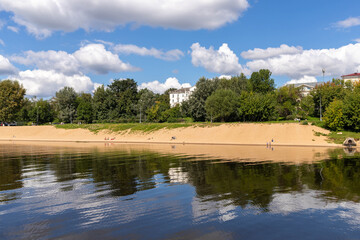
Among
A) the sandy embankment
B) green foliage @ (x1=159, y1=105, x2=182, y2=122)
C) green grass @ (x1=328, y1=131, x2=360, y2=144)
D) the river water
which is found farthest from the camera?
green foliage @ (x1=159, y1=105, x2=182, y2=122)

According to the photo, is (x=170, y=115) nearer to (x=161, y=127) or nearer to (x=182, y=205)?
(x=161, y=127)

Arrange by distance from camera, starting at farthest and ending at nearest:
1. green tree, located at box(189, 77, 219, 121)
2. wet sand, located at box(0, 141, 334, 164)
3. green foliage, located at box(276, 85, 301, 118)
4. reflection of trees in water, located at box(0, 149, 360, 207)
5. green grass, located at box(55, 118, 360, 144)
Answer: green foliage, located at box(276, 85, 301, 118)
green tree, located at box(189, 77, 219, 121)
green grass, located at box(55, 118, 360, 144)
wet sand, located at box(0, 141, 334, 164)
reflection of trees in water, located at box(0, 149, 360, 207)

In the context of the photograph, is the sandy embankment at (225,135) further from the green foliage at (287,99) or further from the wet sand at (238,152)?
the green foliage at (287,99)

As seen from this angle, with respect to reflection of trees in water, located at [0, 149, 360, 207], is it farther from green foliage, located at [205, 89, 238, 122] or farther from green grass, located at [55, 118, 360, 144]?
green foliage, located at [205, 89, 238, 122]

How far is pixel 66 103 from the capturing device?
110 m

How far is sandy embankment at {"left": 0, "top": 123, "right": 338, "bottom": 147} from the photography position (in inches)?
2063

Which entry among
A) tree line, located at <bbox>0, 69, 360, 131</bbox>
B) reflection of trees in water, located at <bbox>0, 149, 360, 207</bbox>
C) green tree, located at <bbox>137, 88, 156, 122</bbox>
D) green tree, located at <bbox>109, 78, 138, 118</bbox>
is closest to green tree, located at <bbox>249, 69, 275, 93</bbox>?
tree line, located at <bbox>0, 69, 360, 131</bbox>

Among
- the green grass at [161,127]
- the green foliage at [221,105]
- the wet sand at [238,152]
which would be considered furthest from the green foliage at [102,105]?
the wet sand at [238,152]

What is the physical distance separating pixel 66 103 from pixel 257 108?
74.0 metres

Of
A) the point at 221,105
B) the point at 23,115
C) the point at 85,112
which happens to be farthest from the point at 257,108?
the point at 23,115

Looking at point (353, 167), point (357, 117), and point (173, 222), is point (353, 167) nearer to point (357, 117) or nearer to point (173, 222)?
point (173, 222)

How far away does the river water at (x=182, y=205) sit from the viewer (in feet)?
32.4

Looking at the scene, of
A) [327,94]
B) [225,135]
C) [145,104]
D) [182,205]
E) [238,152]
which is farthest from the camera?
[145,104]

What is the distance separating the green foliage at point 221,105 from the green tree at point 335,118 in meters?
26.3
